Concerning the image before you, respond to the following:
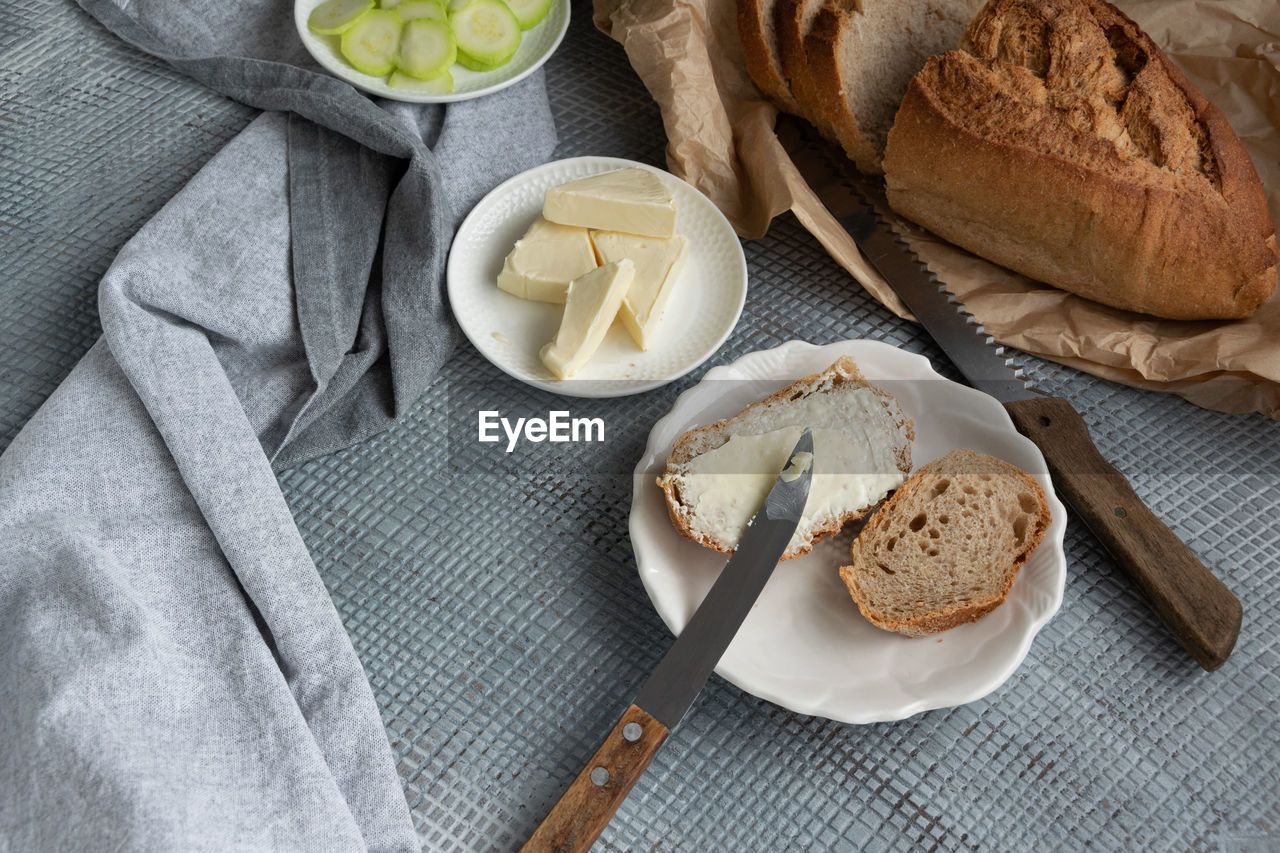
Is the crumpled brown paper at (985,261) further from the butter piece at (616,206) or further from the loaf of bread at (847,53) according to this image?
the butter piece at (616,206)

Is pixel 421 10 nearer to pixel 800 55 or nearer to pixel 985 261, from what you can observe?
pixel 800 55

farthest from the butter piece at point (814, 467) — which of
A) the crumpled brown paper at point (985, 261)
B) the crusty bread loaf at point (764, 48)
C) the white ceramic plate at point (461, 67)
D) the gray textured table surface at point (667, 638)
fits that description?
the white ceramic plate at point (461, 67)

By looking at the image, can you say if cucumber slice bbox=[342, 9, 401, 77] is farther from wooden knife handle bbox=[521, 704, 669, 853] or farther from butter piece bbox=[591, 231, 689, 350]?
wooden knife handle bbox=[521, 704, 669, 853]

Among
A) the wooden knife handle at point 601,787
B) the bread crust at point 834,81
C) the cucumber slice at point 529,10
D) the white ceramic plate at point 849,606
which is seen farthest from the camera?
the cucumber slice at point 529,10

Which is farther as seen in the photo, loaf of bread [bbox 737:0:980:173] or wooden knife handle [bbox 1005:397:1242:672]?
loaf of bread [bbox 737:0:980:173]

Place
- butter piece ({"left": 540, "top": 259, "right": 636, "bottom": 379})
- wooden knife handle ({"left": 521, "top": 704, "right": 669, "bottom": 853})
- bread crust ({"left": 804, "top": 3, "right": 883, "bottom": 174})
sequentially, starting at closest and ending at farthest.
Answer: wooden knife handle ({"left": 521, "top": 704, "right": 669, "bottom": 853}) → butter piece ({"left": 540, "top": 259, "right": 636, "bottom": 379}) → bread crust ({"left": 804, "top": 3, "right": 883, "bottom": 174})

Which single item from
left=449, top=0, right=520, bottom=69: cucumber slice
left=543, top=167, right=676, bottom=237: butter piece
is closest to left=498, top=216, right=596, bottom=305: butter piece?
left=543, top=167, right=676, bottom=237: butter piece

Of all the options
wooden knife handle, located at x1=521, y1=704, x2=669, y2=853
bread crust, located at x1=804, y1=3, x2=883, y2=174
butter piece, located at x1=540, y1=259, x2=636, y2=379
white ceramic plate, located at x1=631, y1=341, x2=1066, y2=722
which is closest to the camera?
wooden knife handle, located at x1=521, y1=704, x2=669, y2=853
